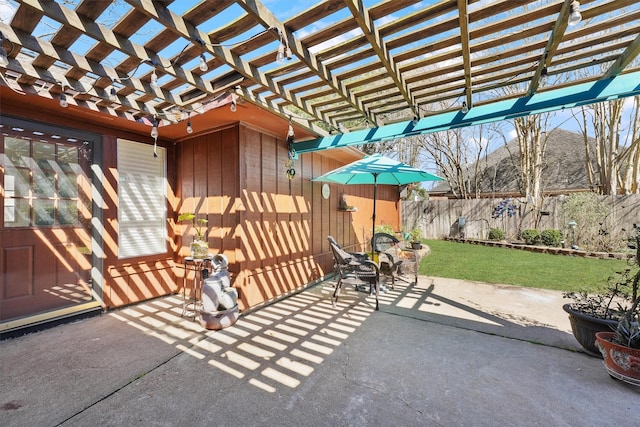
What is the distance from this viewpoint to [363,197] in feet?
24.6

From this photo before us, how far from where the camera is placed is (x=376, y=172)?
4246 millimetres

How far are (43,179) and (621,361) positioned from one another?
602cm

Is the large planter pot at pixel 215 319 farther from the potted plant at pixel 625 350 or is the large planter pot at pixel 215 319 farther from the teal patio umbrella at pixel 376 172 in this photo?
the potted plant at pixel 625 350

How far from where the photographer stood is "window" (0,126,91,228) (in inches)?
118

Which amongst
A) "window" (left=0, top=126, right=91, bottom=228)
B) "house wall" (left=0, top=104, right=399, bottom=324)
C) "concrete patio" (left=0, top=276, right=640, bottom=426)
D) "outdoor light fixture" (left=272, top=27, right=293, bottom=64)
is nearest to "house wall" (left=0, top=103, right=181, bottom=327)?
"house wall" (left=0, top=104, right=399, bottom=324)

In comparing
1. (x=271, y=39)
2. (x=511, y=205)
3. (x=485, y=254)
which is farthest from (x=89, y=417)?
(x=511, y=205)

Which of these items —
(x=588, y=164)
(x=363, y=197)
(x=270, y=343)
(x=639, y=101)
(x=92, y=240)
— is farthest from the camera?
(x=588, y=164)

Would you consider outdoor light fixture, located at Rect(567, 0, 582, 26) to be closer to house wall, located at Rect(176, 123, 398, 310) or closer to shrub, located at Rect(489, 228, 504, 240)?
house wall, located at Rect(176, 123, 398, 310)

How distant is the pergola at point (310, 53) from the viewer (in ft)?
5.69

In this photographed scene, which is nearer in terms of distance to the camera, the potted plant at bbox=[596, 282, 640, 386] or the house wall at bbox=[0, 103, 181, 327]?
the potted plant at bbox=[596, 282, 640, 386]

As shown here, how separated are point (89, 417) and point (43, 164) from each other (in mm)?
3044

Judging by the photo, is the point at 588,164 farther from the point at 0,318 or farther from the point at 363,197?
the point at 0,318

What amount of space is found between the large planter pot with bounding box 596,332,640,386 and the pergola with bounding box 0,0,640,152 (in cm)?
212

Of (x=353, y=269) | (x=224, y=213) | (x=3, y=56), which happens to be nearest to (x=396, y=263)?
(x=353, y=269)
